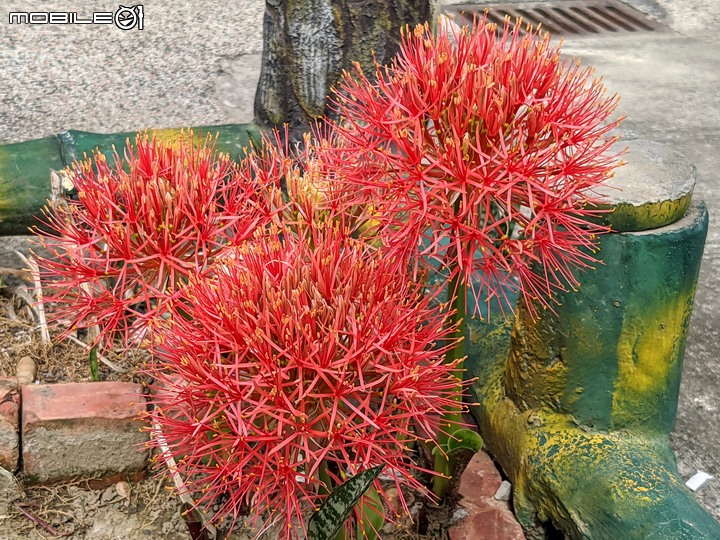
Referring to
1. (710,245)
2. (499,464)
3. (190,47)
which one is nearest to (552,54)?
(499,464)

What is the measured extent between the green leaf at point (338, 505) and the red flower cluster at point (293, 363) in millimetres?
32

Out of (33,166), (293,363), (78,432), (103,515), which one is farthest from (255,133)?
(293,363)

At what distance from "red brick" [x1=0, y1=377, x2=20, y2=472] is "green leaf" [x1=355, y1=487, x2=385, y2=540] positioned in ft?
2.73

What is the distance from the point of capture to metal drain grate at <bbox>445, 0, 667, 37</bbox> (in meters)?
4.93

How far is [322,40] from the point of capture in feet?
7.95

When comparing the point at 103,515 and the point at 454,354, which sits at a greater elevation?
the point at 454,354

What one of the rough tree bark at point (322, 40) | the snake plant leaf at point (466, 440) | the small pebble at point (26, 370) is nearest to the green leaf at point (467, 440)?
the snake plant leaf at point (466, 440)

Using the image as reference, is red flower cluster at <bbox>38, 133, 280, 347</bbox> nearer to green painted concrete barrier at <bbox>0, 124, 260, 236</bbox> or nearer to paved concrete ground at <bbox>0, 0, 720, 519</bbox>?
green painted concrete barrier at <bbox>0, 124, 260, 236</bbox>

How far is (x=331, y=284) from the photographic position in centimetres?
124

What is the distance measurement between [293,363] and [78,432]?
928mm

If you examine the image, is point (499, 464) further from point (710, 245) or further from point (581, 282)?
point (710, 245)

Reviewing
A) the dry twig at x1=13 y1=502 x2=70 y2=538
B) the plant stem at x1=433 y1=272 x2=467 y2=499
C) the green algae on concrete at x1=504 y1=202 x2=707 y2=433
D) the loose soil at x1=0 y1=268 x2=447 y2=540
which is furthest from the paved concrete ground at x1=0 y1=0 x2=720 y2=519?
the dry twig at x1=13 y1=502 x2=70 y2=538

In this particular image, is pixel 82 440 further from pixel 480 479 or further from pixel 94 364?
pixel 480 479

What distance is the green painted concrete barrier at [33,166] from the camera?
2.45 metres
